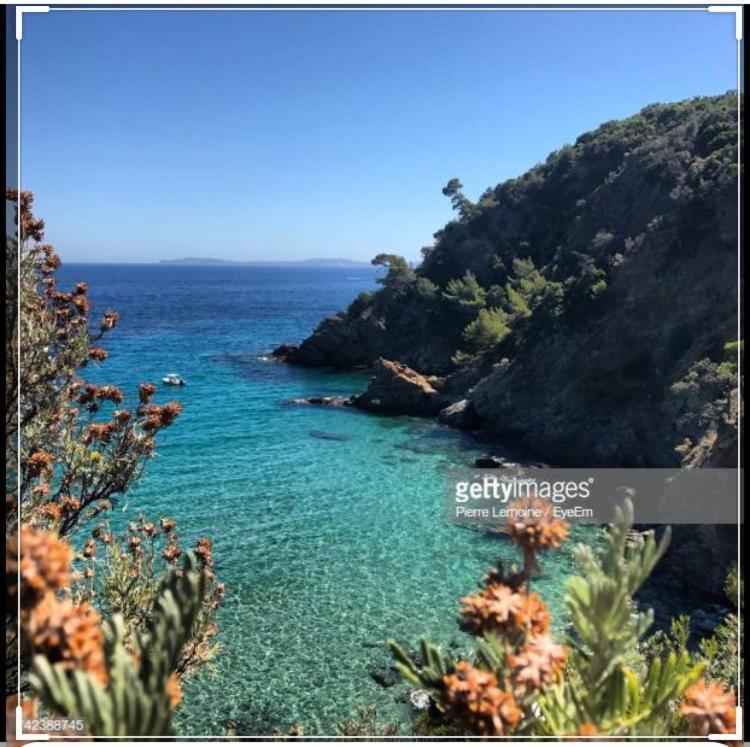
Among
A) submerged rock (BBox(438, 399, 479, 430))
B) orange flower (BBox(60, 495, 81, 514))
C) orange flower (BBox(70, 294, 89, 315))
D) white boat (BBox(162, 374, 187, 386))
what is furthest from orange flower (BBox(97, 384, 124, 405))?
white boat (BBox(162, 374, 187, 386))

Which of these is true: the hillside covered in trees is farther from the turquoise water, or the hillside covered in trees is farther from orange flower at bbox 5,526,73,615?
orange flower at bbox 5,526,73,615

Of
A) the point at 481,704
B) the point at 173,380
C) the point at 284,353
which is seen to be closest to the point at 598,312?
the point at 173,380

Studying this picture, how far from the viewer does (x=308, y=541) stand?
47.8 ft

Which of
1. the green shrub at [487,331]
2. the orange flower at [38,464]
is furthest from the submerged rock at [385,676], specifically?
the green shrub at [487,331]

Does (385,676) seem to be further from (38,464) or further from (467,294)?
(467,294)

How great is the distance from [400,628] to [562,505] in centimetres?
606

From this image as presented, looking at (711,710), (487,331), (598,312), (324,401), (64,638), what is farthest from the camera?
(487,331)

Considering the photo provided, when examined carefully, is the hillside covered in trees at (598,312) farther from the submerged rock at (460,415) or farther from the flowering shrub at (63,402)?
the flowering shrub at (63,402)

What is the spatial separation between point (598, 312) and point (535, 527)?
2140 cm

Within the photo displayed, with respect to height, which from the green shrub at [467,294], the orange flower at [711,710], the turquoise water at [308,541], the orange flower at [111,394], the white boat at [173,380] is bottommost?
the turquoise water at [308,541]

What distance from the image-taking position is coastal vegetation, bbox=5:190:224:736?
167 centimetres

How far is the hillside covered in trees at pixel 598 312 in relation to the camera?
18.5 metres

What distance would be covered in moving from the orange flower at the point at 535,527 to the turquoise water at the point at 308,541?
18.6 ft

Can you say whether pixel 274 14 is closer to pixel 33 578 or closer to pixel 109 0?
pixel 109 0
